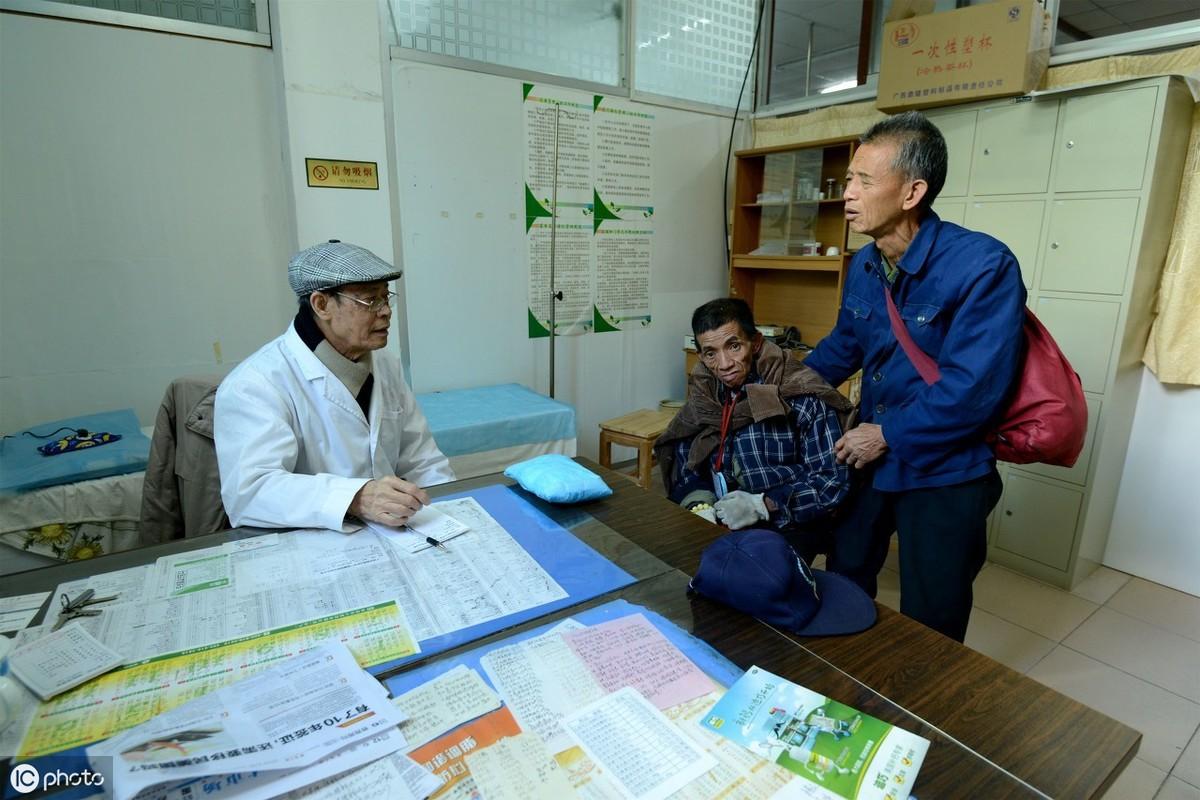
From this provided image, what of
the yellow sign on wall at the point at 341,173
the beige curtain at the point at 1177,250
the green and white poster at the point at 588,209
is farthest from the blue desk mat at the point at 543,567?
the beige curtain at the point at 1177,250

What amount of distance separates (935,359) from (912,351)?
0.05 metres

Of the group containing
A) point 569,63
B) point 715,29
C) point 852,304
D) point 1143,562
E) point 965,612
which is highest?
point 715,29

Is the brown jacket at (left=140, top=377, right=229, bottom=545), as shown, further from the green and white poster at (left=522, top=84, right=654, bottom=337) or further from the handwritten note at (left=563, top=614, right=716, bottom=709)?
the green and white poster at (left=522, top=84, right=654, bottom=337)

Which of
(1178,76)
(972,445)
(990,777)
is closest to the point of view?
(990,777)

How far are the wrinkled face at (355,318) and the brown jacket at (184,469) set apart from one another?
13.4 inches

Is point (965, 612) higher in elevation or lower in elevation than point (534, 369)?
lower

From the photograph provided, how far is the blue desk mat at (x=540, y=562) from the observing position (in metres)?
0.90

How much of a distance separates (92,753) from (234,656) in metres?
0.18

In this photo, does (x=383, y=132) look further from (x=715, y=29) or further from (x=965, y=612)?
(x=965, y=612)

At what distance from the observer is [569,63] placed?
3.23 meters

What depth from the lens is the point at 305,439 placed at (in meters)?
1.48

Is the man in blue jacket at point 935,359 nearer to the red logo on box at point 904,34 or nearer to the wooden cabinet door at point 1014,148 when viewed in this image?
the wooden cabinet door at point 1014,148

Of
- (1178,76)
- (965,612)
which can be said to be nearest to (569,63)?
(1178,76)

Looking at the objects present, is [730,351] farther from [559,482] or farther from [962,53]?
[962,53]
